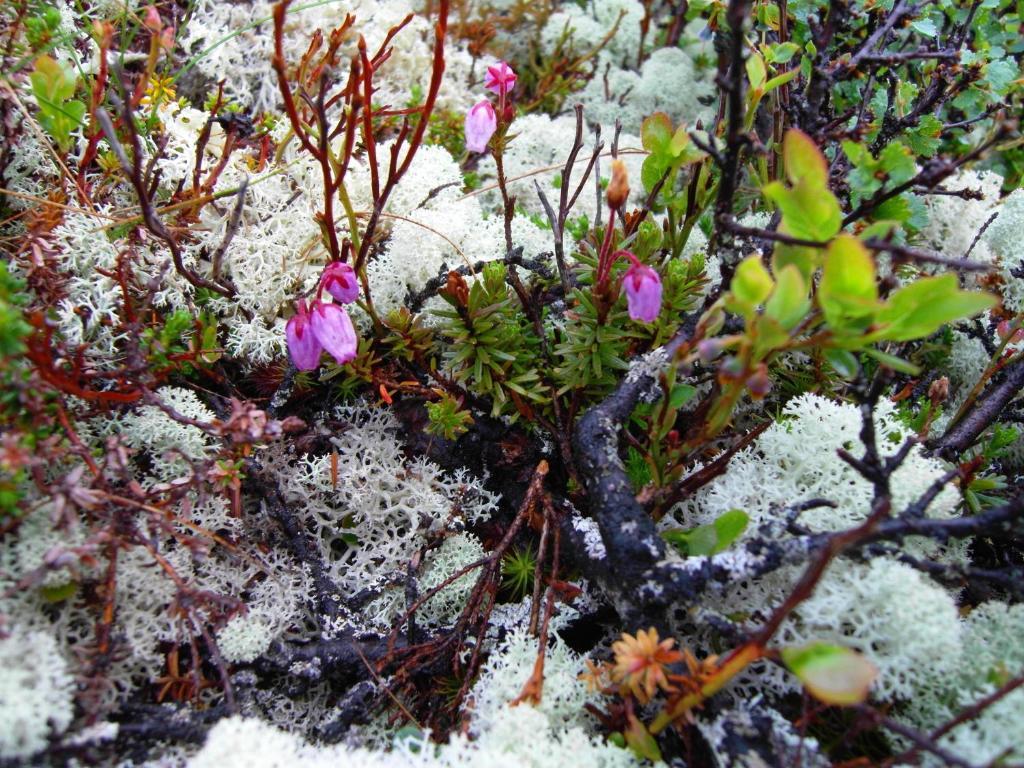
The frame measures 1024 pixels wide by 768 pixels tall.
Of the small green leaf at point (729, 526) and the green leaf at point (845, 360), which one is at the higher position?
the green leaf at point (845, 360)

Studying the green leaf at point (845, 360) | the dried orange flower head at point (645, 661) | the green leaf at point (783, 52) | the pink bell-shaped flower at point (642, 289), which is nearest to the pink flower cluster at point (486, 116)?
the pink bell-shaped flower at point (642, 289)

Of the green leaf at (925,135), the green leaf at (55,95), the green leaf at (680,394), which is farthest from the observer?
the green leaf at (925,135)

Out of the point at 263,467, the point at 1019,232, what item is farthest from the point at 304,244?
the point at 1019,232

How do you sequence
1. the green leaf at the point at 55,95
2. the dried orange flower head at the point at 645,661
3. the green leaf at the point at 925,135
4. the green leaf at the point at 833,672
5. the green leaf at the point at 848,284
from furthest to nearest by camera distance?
1. the green leaf at the point at 925,135
2. the green leaf at the point at 55,95
3. the dried orange flower head at the point at 645,661
4. the green leaf at the point at 848,284
5. the green leaf at the point at 833,672

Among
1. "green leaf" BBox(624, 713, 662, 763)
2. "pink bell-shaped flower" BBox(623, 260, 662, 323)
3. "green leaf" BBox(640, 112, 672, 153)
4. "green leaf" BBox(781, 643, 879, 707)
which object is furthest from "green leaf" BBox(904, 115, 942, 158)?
"green leaf" BBox(624, 713, 662, 763)

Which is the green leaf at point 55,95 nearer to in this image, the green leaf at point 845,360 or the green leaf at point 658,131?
the green leaf at point 658,131

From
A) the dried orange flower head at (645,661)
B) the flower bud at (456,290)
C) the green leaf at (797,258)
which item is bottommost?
the dried orange flower head at (645,661)

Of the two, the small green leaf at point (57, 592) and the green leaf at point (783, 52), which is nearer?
the small green leaf at point (57, 592)
